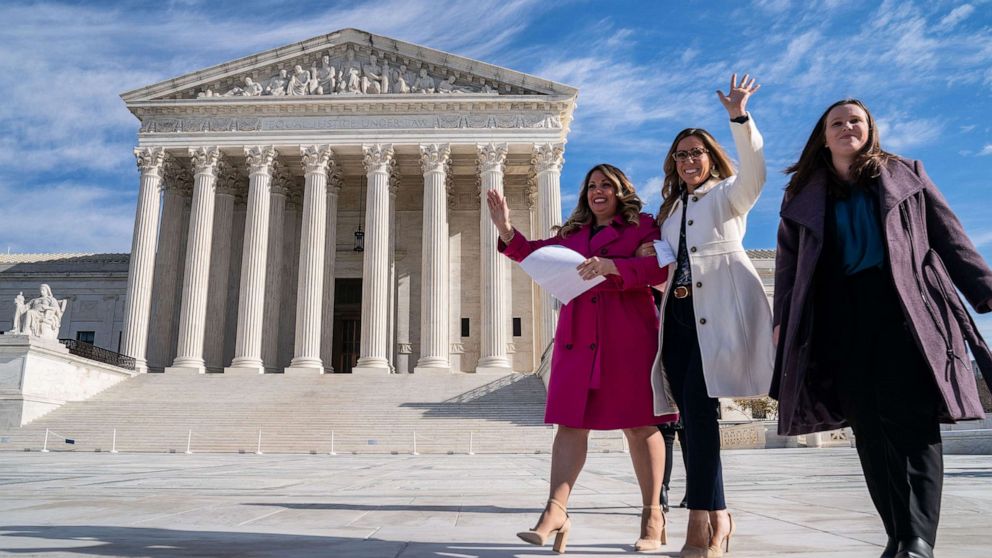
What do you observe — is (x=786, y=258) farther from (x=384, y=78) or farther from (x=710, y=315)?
(x=384, y=78)

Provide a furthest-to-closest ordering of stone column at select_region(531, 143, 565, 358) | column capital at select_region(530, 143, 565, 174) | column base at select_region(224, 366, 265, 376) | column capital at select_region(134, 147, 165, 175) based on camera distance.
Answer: column capital at select_region(134, 147, 165, 175) → column capital at select_region(530, 143, 565, 174) → stone column at select_region(531, 143, 565, 358) → column base at select_region(224, 366, 265, 376)

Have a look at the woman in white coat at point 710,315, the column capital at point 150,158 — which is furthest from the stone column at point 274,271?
the woman in white coat at point 710,315

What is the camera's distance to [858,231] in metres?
3.26

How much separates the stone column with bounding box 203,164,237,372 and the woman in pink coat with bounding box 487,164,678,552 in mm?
31813

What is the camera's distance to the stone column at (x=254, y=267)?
30391mm

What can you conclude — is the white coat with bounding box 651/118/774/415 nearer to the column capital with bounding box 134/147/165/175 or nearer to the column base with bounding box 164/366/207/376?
the column base with bounding box 164/366/207/376

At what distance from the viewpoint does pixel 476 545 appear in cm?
366

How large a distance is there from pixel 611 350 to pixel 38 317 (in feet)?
89.4

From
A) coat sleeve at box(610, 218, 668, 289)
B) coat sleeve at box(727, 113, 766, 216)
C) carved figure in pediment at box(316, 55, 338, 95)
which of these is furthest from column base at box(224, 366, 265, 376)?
coat sleeve at box(727, 113, 766, 216)

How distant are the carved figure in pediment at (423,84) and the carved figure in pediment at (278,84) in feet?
20.4

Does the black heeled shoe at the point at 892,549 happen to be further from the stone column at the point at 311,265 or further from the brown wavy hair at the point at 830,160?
the stone column at the point at 311,265

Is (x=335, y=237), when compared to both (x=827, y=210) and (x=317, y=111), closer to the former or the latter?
(x=317, y=111)

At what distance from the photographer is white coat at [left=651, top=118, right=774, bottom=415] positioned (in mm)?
3623

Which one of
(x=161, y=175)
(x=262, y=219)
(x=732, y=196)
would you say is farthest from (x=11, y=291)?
(x=732, y=196)
